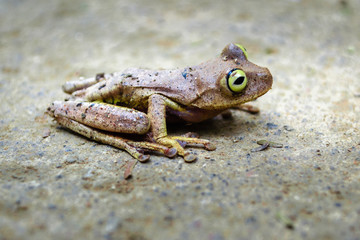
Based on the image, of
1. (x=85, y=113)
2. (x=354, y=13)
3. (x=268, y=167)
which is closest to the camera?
(x=268, y=167)

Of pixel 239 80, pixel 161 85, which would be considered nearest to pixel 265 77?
pixel 239 80

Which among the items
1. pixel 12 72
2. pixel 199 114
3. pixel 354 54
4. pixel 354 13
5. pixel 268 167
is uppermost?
pixel 354 13

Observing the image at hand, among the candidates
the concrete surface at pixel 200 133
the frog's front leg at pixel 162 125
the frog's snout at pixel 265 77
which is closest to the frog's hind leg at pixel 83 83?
the concrete surface at pixel 200 133

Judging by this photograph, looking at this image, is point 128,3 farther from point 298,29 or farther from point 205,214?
point 205,214

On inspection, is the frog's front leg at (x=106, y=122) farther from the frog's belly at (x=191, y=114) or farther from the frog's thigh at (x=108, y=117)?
the frog's belly at (x=191, y=114)

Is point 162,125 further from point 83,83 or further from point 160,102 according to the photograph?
point 83,83

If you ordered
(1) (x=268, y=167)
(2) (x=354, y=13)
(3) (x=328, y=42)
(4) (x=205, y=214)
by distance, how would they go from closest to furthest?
(4) (x=205, y=214) → (1) (x=268, y=167) → (3) (x=328, y=42) → (2) (x=354, y=13)

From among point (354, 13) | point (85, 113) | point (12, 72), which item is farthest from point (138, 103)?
point (354, 13)

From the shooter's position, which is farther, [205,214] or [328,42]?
[328,42]
